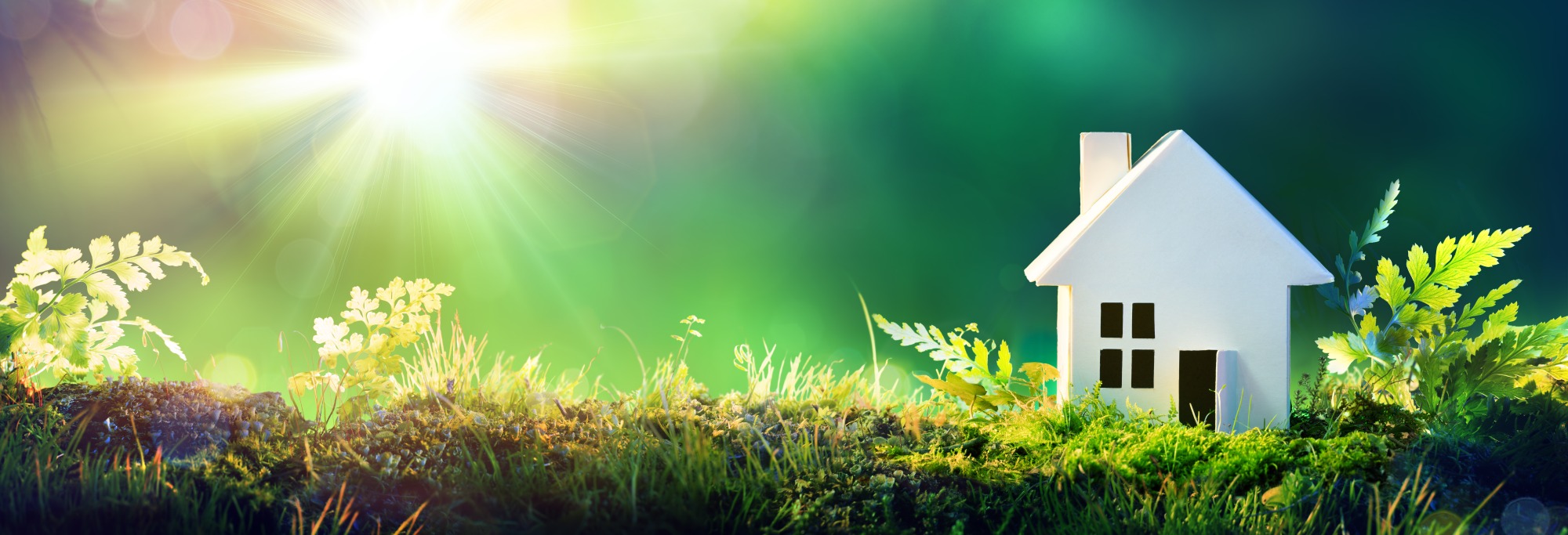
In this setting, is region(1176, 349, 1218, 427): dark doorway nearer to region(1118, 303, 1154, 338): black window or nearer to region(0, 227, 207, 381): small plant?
region(1118, 303, 1154, 338): black window

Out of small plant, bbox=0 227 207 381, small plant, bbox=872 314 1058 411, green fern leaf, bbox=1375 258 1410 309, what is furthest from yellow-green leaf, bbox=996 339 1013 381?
small plant, bbox=0 227 207 381

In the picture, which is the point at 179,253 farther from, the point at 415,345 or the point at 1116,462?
the point at 1116,462

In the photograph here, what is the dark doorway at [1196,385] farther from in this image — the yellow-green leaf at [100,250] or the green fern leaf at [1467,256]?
the yellow-green leaf at [100,250]

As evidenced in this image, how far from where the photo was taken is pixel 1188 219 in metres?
4.84

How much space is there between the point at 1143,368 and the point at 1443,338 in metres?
1.54

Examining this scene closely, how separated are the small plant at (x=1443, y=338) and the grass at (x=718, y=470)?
0.26 meters

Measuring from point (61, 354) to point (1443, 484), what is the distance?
643 cm

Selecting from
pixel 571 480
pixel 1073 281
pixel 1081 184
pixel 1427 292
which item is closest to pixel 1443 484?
pixel 1427 292

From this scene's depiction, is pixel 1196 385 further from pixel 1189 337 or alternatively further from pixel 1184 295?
pixel 1184 295

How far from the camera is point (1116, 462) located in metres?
4.11

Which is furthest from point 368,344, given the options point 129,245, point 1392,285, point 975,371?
point 1392,285

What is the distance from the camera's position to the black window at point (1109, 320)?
191 inches

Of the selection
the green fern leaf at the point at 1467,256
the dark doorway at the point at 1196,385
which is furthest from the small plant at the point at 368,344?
the green fern leaf at the point at 1467,256

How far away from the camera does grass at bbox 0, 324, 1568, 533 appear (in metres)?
3.72
